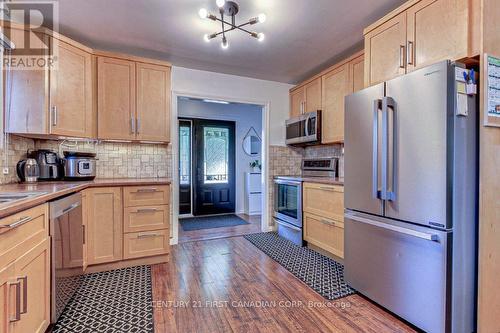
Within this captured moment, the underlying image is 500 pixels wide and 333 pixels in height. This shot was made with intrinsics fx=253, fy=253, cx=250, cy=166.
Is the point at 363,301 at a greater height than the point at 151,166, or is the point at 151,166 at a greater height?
the point at 151,166

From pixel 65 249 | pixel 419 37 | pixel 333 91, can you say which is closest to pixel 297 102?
pixel 333 91

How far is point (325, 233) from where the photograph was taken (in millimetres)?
2867

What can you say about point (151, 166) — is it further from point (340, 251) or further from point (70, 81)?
point (340, 251)

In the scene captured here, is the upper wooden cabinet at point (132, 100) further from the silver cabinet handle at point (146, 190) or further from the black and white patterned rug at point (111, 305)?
the black and white patterned rug at point (111, 305)

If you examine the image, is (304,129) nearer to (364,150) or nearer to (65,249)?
(364,150)

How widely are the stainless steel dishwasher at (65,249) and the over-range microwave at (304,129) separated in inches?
107

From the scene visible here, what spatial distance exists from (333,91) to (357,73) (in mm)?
401

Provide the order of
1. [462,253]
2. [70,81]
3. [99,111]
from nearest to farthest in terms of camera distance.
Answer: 1. [462,253]
2. [70,81]
3. [99,111]

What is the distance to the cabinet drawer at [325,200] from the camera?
2641mm

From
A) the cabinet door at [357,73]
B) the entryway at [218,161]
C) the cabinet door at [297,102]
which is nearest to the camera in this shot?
the cabinet door at [357,73]

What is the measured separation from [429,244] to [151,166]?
2.99 meters

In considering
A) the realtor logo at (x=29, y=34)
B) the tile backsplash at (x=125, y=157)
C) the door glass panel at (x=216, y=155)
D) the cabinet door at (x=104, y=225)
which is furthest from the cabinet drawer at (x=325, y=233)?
the realtor logo at (x=29, y=34)

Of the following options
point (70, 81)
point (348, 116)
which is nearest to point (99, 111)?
point (70, 81)

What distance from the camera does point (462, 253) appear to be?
4.92ft
